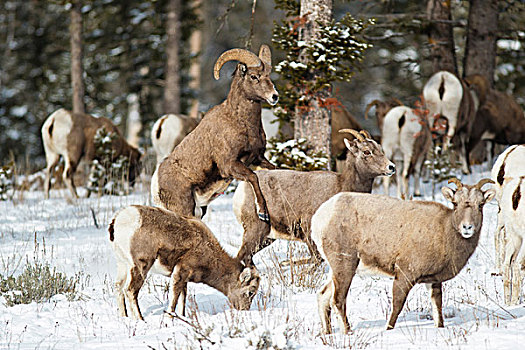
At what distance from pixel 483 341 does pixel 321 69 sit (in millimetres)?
5796

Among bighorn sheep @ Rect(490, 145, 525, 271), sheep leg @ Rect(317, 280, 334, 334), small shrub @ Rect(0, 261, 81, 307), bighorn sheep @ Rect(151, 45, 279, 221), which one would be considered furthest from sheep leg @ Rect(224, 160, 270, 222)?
bighorn sheep @ Rect(490, 145, 525, 271)

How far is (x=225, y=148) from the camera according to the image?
7.38 meters

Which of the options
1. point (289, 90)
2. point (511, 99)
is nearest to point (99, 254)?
point (289, 90)

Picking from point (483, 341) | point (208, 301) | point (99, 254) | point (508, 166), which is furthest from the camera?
point (99, 254)

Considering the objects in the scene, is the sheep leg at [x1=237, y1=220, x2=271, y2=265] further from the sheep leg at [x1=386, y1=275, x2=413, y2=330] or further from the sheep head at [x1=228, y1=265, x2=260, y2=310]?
the sheep leg at [x1=386, y1=275, x2=413, y2=330]

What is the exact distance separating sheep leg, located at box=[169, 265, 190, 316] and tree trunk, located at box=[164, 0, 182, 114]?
519 inches

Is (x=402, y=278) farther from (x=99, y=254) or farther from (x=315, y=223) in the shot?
(x=99, y=254)

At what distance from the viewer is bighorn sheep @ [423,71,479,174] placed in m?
13.3

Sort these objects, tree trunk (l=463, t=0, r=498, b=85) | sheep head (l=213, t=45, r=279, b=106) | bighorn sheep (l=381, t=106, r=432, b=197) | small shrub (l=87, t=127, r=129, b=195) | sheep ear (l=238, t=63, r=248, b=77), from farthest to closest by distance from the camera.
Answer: tree trunk (l=463, t=0, r=498, b=85), small shrub (l=87, t=127, r=129, b=195), bighorn sheep (l=381, t=106, r=432, b=197), sheep ear (l=238, t=63, r=248, b=77), sheep head (l=213, t=45, r=279, b=106)

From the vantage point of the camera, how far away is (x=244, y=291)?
657cm

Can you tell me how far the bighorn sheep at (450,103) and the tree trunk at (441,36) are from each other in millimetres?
1331

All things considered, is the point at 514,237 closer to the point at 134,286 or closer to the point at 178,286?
the point at 178,286

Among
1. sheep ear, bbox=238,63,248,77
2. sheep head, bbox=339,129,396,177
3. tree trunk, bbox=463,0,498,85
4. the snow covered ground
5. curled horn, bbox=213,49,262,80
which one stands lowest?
the snow covered ground

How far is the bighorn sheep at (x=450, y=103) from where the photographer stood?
13336mm
